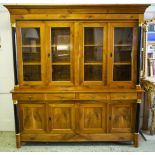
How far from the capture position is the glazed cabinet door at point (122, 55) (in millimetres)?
2918

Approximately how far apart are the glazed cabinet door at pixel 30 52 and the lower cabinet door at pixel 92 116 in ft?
2.32

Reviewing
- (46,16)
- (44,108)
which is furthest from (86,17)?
(44,108)

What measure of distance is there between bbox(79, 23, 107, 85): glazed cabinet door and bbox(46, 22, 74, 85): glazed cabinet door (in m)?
0.16

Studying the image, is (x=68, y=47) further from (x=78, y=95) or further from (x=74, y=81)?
(x=78, y=95)

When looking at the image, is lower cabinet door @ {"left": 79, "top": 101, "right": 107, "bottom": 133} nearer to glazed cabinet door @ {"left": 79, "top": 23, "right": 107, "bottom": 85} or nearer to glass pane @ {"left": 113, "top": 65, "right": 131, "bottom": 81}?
glazed cabinet door @ {"left": 79, "top": 23, "right": 107, "bottom": 85}

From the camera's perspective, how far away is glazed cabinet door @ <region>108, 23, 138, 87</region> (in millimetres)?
2918

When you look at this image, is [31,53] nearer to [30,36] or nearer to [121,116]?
[30,36]

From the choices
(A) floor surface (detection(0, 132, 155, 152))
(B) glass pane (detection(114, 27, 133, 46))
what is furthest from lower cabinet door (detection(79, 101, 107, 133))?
(B) glass pane (detection(114, 27, 133, 46))

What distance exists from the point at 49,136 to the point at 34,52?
3.97 feet

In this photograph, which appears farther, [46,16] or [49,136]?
[49,136]

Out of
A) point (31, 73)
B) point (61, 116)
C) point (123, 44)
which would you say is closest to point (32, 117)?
point (61, 116)

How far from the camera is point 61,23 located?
2.88 meters

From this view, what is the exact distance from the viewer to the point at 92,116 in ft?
9.93

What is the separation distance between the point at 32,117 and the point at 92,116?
33.5 inches
